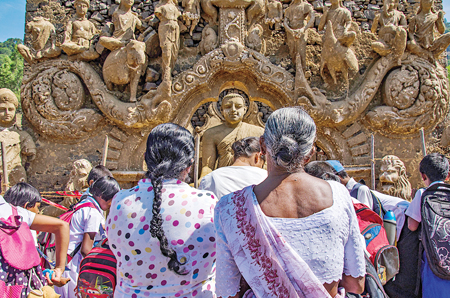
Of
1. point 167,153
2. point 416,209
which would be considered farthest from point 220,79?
point 167,153

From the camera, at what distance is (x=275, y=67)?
18.0 ft

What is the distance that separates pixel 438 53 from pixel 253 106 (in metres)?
3.27

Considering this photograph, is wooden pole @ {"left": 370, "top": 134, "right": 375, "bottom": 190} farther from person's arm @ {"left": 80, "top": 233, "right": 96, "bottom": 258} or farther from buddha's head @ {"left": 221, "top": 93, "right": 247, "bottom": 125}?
person's arm @ {"left": 80, "top": 233, "right": 96, "bottom": 258}

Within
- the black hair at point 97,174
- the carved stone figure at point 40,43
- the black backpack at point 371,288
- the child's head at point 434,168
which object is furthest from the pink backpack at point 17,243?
the carved stone figure at point 40,43

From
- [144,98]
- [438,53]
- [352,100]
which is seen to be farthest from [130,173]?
[438,53]

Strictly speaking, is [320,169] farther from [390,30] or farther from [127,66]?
[390,30]

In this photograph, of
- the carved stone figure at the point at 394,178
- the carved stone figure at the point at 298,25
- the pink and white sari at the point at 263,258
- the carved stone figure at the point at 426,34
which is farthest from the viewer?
the carved stone figure at the point at 298,25

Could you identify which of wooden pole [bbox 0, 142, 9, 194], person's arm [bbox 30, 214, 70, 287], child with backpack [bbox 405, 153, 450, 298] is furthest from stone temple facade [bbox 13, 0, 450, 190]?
person's arm [bbox 30, 214, 70, 287]

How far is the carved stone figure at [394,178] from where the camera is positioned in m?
4.70

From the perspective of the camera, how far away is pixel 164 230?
1.51m

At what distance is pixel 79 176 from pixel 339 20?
15.3 feet

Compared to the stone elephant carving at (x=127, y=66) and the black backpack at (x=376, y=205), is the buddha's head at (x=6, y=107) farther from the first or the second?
the black backpack at (x=376, y=205)

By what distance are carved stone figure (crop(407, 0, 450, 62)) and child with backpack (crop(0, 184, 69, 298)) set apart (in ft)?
18.5

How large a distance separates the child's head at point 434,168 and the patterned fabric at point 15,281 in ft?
9.13
